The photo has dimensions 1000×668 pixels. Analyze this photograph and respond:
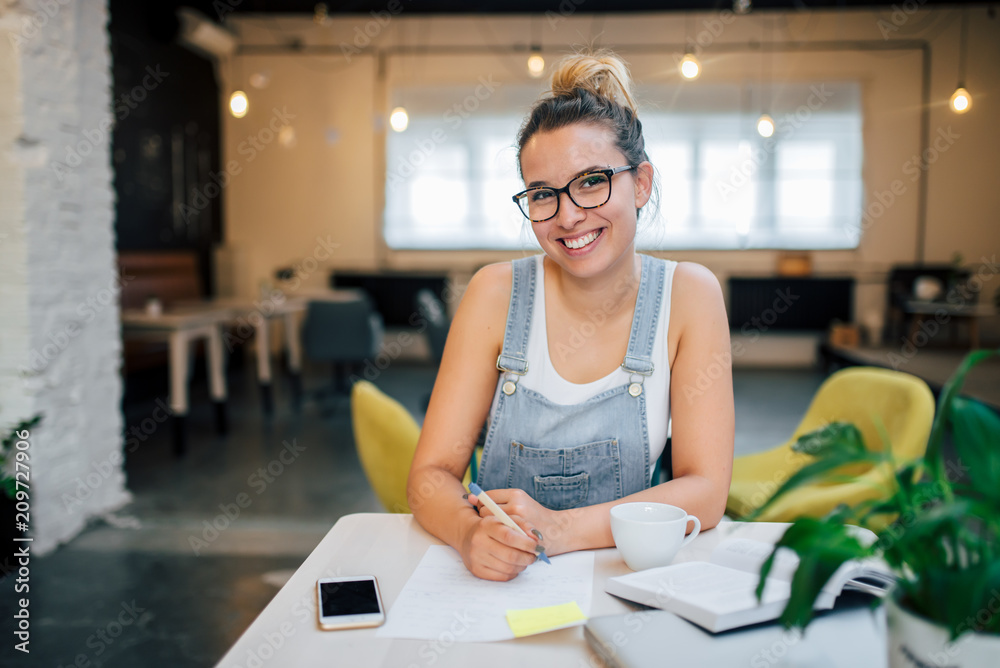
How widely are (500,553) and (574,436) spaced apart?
436mm

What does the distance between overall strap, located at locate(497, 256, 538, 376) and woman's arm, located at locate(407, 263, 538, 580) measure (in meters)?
0.02

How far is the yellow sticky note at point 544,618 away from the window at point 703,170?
23.2 ft

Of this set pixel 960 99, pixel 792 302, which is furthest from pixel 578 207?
pixel 792 302

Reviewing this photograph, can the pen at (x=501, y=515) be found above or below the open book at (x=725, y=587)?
above

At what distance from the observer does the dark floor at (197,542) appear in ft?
7.36

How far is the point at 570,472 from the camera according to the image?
4.51 feet

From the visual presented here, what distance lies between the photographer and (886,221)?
776cm

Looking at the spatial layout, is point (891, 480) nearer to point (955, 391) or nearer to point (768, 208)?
point (955, 391)

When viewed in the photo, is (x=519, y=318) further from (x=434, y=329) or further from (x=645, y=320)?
(x=434, y=329)

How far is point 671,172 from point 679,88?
92cm

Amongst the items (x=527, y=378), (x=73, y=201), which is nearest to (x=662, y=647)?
(x=527, y=378)

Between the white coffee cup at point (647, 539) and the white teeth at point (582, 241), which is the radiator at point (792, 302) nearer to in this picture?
the white teeth at point (582, 241)

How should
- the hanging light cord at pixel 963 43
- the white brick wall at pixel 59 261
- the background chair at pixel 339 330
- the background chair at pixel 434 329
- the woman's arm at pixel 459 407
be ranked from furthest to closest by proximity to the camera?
the hanging light cord at pixel 963 43 < the background chair at pixel 339 330 < the background chair at pixel 434 329 < the white brick wall at pixel 59 261 < the woman's arm at pixel 459 407

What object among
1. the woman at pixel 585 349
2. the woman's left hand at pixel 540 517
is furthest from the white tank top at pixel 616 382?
the woman's left hand at pixel 540 517
